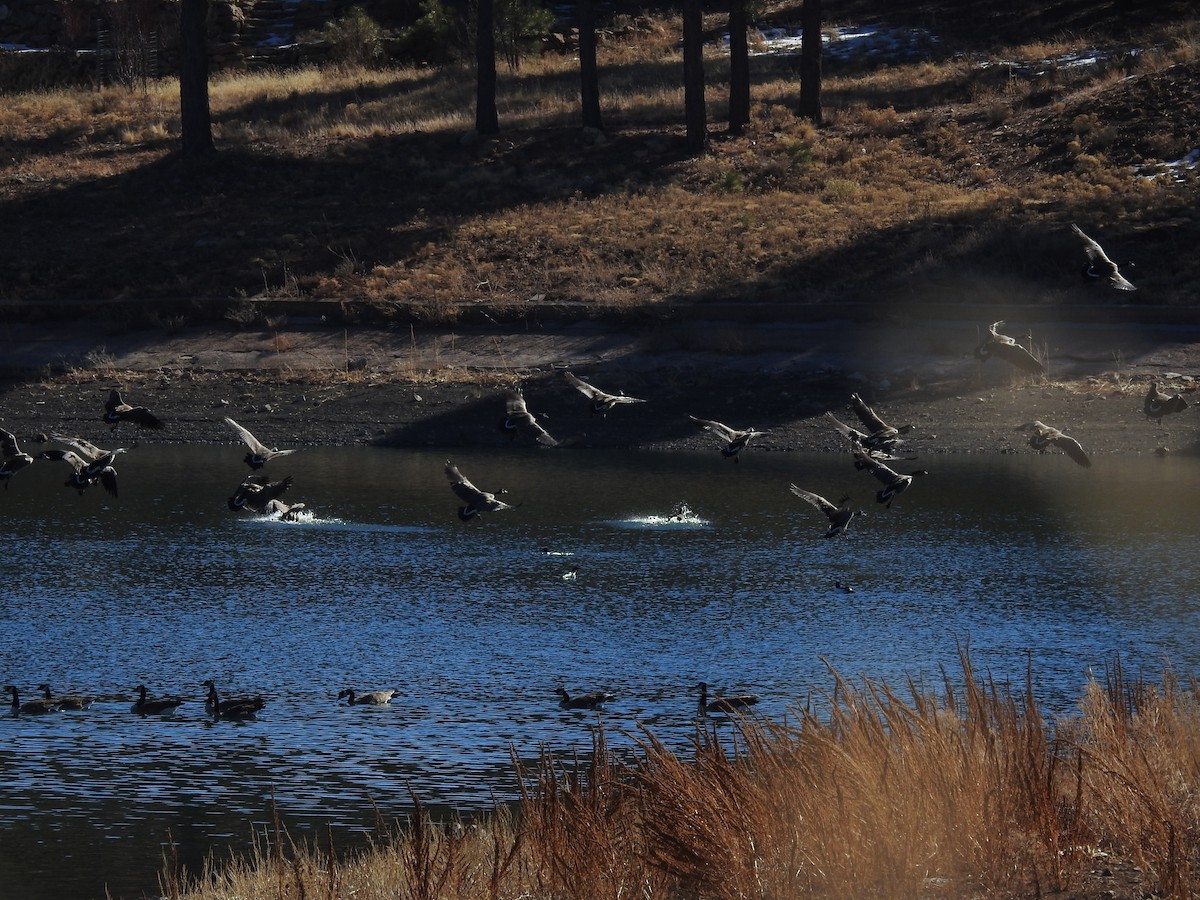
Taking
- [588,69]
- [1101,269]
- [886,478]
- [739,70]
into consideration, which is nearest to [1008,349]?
[1101,269]

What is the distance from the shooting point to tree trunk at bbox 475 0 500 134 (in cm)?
5163

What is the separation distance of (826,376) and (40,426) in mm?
15965

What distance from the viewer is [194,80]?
51.7 metres

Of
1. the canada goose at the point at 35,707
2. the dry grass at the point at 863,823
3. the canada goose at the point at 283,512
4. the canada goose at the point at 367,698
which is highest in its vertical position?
the dry grass at the point at 863,823

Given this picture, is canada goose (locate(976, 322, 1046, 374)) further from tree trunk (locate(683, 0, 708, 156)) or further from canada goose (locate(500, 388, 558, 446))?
tree trunk (locate(683, 0, 708, 156))

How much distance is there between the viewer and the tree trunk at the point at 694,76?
161ft

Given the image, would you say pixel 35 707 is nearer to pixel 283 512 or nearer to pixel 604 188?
pixel 283 512

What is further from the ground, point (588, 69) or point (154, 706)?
point (588, 69)

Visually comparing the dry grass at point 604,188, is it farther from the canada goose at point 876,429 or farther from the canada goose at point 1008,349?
the canada goose at point 876,429

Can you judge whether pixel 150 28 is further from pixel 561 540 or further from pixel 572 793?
pixel 572 793

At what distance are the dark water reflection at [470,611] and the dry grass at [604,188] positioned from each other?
9259 mm

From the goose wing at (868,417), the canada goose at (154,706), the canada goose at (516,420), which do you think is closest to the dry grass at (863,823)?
the canada goose at (154,706)

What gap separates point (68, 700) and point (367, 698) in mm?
2935

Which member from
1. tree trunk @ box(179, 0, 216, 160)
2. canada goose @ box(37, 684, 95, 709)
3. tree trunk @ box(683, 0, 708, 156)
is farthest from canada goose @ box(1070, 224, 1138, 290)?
tree trunk @ box(179, 0, 216, 160)
